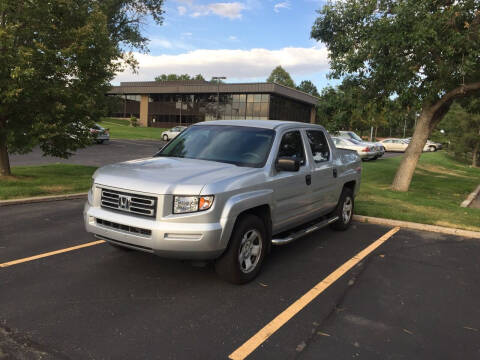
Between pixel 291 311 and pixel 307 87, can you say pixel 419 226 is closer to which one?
pixel 291 311

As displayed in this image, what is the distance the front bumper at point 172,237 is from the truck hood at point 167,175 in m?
0.33

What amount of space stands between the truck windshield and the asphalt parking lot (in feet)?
4.66

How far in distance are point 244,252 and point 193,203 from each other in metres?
0.94

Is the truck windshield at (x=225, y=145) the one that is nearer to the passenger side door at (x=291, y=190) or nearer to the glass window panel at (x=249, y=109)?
the passenger side door at (x=291, y=190)

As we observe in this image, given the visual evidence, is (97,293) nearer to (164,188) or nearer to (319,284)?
(164,188)

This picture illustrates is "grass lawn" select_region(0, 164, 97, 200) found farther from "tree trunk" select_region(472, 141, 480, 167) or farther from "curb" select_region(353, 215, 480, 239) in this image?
"tree trunk" select_region(472, 141, 480, 167)

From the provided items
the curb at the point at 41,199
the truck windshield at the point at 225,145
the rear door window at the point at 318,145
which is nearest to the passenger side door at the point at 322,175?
the rear door window at the point at 318,145

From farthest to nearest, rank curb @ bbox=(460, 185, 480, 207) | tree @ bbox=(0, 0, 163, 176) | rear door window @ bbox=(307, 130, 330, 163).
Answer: curb @ bbox=(460, 185, 480, 207) → tree @ bbox=(0, 0, 163, 176) → rear door window @ bbox=(307, 130, 330, 163)

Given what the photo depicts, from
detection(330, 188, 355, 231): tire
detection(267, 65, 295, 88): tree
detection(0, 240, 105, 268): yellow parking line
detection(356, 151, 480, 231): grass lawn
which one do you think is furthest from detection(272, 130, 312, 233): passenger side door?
detection(267, 65, 295, 88): tree

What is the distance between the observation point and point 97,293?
13.7 ft

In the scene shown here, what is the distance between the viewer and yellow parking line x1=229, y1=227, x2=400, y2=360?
3258mm

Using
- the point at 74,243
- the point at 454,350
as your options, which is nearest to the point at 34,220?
the point at 74,243

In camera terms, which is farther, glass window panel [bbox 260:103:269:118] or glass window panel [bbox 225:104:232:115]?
glass window panel [bbox 225:104:232:115]

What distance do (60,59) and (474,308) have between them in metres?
9.98
